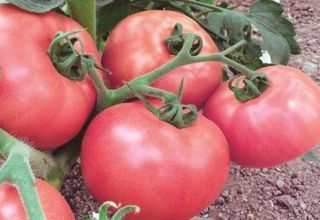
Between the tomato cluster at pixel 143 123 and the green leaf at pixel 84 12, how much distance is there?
49 millimetres

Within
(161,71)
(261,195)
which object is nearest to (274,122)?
(161,71)

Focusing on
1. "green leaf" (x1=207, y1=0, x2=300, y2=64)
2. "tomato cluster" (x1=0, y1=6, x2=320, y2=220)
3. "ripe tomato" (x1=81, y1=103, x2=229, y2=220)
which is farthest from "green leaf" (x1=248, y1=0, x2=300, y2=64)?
"ripe tomato" (x1=81, y1=103, x2=229, y2=220)

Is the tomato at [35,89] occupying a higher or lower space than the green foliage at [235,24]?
higher

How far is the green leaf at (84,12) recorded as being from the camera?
3.09ft

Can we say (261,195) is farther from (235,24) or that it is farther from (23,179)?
(23,179)

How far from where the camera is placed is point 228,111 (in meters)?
0.92

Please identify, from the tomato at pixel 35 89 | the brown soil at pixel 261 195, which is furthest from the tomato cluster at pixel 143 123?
the brown soil at pixel 261 195

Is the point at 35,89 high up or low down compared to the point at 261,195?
up

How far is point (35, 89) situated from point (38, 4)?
5.3 inches

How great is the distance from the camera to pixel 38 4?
84cm

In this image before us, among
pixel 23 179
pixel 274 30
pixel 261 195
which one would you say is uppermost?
pixel 23 179

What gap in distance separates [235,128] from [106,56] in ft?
0.76

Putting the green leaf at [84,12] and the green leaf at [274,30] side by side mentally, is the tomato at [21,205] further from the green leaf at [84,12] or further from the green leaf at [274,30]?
the green leaf at [274,30]

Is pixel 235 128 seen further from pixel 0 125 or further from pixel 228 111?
pixel 0 125
